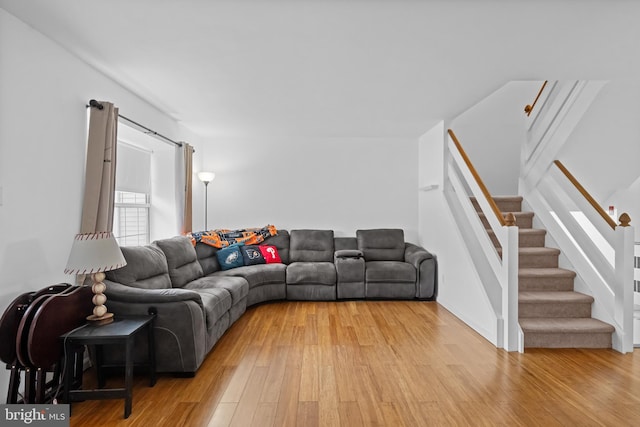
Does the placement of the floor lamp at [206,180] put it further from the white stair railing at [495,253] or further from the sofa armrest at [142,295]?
the white stair railing at [495,253]

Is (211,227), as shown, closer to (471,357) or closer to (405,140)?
(405,140)

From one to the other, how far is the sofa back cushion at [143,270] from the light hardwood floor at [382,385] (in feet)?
2.60

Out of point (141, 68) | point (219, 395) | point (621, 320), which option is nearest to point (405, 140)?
point (621, 320)

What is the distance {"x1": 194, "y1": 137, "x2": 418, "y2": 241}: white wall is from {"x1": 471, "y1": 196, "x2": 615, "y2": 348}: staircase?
2.19 m

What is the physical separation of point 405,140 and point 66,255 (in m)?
5.13

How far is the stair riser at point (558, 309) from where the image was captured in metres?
3.63

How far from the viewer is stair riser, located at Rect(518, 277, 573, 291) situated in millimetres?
3908

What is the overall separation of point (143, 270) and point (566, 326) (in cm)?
394

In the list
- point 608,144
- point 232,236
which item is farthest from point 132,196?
point 608,144

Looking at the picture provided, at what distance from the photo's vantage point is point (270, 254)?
5535 mm

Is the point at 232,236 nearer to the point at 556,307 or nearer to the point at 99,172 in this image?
the point at 99,172

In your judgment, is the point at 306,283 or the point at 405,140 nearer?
the point at 306,283

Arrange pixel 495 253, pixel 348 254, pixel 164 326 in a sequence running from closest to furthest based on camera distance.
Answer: pixel 164 326 → pixel 495 253 → pixel 348 254

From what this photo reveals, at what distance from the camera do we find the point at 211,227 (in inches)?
247
